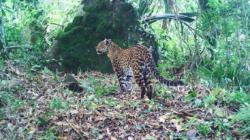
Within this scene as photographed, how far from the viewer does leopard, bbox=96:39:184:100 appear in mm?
8828

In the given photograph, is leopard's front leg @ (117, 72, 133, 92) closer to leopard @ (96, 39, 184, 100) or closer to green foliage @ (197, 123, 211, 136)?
leopard @ (96, 39, 184, 100)

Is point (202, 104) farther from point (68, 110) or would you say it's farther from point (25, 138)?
point (25, 138)

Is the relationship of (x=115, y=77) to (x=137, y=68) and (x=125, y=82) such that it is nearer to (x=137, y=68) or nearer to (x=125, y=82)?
(x=125, y=82)

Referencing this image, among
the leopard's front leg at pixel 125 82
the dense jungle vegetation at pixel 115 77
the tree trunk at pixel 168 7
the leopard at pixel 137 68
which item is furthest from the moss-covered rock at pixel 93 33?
the leopard's front leg at pixel 125 82

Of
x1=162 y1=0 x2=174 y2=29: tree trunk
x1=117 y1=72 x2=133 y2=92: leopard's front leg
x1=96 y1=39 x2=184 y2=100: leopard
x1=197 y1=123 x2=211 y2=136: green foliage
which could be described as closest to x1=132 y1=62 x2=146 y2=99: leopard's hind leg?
x1=96 y1=39 x2=184 y2=100: leopard

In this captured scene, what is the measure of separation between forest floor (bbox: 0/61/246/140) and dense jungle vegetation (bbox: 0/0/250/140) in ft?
0.05

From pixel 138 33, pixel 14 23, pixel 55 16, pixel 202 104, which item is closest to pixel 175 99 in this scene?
pixel 202 104

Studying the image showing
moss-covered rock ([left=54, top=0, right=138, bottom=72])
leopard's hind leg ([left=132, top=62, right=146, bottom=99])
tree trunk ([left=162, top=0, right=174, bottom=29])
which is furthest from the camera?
tree trunk ([left=162, top=0, right=174, bottom=29])

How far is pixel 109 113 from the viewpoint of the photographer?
7.32 meters

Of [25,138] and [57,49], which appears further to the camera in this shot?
[57,49]

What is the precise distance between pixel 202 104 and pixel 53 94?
8.87 ft

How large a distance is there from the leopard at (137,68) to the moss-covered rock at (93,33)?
59.8 inches

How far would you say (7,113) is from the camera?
697 centimetres

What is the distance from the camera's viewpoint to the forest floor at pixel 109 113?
6.46m
